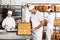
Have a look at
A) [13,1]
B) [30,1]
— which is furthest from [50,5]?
[13,1]

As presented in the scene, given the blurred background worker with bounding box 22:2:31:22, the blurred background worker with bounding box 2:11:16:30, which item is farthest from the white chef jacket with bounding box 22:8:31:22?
the blurred background worker with bounding box 2:11:16:30

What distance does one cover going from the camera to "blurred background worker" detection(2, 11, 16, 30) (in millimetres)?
2898

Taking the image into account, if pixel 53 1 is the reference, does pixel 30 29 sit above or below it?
below

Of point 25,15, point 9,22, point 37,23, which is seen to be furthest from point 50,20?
point 9,22

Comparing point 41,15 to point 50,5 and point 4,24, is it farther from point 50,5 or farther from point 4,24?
point 4,24

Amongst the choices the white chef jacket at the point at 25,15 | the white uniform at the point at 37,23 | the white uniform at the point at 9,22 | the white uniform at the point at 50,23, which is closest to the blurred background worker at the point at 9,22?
the white uniform at the point at 9,22

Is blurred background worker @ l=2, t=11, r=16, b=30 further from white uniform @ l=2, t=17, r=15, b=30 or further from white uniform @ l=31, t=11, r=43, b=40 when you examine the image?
white uniform @ l=31, t=11, r=43, b=40

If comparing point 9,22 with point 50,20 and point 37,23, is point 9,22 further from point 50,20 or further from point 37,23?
point 50,20

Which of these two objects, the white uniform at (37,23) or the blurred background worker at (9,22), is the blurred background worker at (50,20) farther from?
the blurred background worker at (9,22)

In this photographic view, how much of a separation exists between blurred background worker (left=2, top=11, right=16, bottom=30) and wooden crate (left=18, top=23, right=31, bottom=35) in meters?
0.09

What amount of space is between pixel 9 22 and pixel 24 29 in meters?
0.21

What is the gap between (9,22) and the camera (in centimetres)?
291

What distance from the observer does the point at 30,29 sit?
290cm

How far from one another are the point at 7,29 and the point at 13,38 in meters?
0.14
